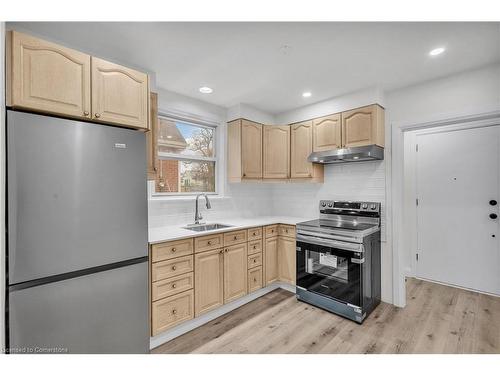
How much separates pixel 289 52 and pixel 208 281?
2196 mm

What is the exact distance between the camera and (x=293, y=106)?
3465 millimetres

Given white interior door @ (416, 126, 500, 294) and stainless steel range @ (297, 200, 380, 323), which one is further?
white interior door @ (416, 126, 500, 294)

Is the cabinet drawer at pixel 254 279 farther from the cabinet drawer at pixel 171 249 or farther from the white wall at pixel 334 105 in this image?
the white wall at pixel 334 105

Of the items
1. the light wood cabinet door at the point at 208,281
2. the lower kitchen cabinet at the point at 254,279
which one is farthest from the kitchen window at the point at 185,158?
the lower kitchen cabinet at the point at 254,279

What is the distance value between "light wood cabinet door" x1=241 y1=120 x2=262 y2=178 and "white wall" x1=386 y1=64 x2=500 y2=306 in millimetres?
1602

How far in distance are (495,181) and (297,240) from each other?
239cm

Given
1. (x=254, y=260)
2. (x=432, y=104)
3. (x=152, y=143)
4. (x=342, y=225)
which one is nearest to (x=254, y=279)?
(x=254, y=260)

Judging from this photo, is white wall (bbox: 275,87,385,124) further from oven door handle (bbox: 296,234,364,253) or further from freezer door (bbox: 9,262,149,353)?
freezer door (bbox: 9,262,149,353)

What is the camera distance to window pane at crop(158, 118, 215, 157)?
9.70 feet

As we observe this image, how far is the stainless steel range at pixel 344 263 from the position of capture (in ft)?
7.99

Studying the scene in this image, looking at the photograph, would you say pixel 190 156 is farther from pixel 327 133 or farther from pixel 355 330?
pixel 355 330

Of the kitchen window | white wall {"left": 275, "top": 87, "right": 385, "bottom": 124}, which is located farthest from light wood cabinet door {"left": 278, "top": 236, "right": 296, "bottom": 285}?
white wall {"left": 275, "top": 87, "right": 385, "bottom": 124}

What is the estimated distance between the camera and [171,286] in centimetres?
214
